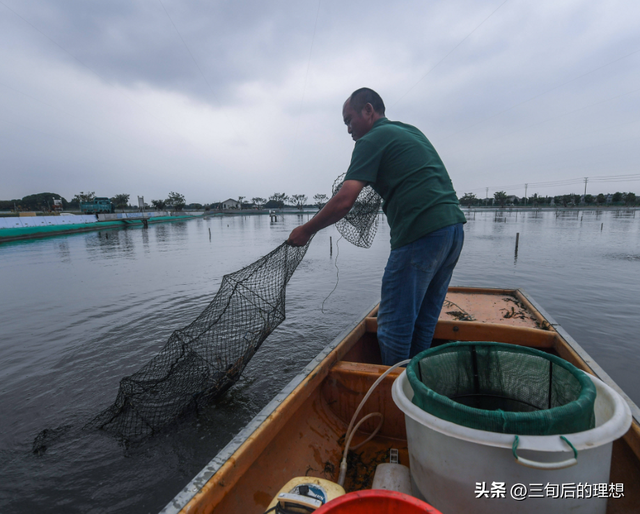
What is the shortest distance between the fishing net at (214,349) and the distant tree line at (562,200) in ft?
426

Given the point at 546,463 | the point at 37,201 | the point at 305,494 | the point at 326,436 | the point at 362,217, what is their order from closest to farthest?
the point at 546,463 < the point at 305,494 < the point at 326,436 < the point at 362,217 < the point at 37,201

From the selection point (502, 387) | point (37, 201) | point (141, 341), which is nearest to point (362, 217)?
point (502, 387)

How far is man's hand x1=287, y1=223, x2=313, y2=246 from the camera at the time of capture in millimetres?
2768

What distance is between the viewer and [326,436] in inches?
91.8

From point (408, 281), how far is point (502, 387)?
3.00 ft

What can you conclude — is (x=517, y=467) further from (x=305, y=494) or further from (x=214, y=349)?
(x=214, y=349)

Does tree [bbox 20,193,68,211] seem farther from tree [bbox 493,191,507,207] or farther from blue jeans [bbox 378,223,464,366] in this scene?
tree [bbox 493,191,507,207]

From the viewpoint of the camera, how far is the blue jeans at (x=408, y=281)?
2.45 meters

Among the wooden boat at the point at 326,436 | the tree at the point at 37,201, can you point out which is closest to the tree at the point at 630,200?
the wooden boat at the point at 326,436

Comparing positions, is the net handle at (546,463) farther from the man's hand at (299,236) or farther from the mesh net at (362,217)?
the mesh net at (362,217)

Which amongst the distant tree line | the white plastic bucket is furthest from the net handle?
the distant tree line

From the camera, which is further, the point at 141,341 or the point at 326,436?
the point at 141,341

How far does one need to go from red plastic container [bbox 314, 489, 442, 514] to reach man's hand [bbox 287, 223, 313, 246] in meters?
1.95

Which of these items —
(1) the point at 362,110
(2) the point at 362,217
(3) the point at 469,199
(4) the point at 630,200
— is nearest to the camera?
(1) the point at 362,110
